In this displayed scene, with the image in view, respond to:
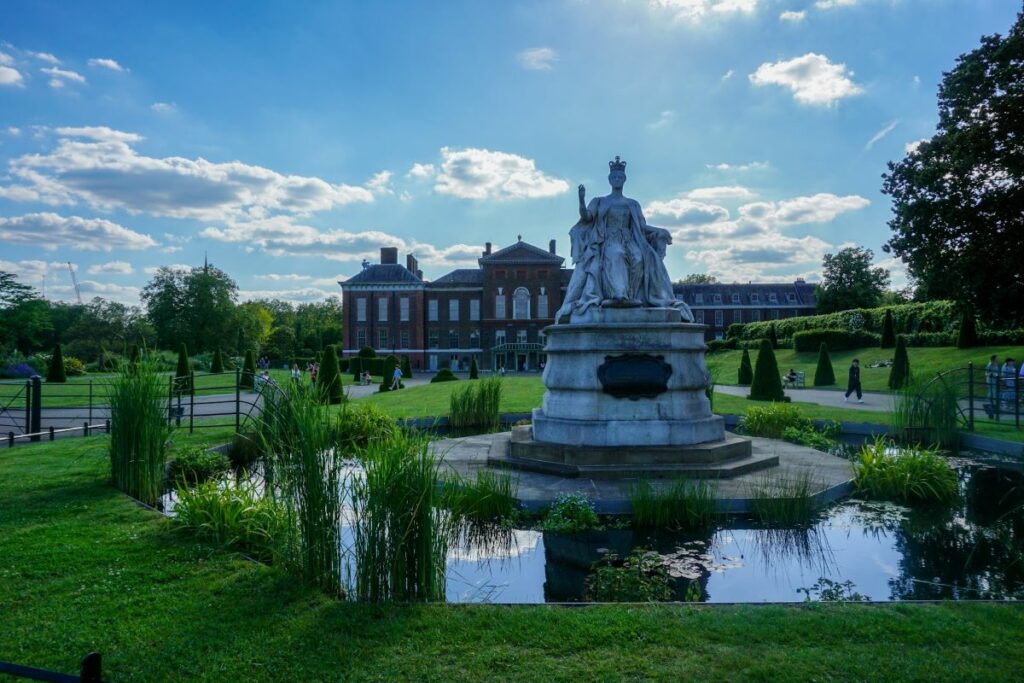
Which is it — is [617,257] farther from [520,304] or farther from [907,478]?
[520,304]

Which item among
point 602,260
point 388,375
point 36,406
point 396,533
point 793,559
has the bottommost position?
point 793,559

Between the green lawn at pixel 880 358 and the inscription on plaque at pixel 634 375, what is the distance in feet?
46.0

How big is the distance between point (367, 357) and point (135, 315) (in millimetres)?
30556

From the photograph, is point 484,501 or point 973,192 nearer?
point 484,501

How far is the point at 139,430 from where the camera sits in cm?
681

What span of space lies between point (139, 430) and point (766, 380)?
1877 centimetres

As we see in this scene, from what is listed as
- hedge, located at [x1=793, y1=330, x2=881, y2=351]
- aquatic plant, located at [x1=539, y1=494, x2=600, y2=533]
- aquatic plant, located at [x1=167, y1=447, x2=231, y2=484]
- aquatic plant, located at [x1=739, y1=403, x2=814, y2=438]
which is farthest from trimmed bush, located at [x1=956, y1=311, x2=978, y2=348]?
aquatic plant, located at [x1=167, y1=447, x2=231, y2=484]

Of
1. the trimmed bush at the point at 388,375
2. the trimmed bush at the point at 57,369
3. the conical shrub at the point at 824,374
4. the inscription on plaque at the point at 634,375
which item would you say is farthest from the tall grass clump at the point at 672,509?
the trimmed bush at the point at 57,369

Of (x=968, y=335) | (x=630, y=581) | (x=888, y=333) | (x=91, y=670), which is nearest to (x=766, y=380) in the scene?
(x=630, y=581)

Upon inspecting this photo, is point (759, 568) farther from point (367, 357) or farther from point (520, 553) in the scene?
point (367, 357)

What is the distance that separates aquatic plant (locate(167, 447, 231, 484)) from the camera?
8.09 m

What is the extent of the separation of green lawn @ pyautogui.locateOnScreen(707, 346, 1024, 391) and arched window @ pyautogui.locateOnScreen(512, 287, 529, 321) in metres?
21.7

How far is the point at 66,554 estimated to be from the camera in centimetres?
484

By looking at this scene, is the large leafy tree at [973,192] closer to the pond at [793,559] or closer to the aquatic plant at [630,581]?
the pond at [793,559]
